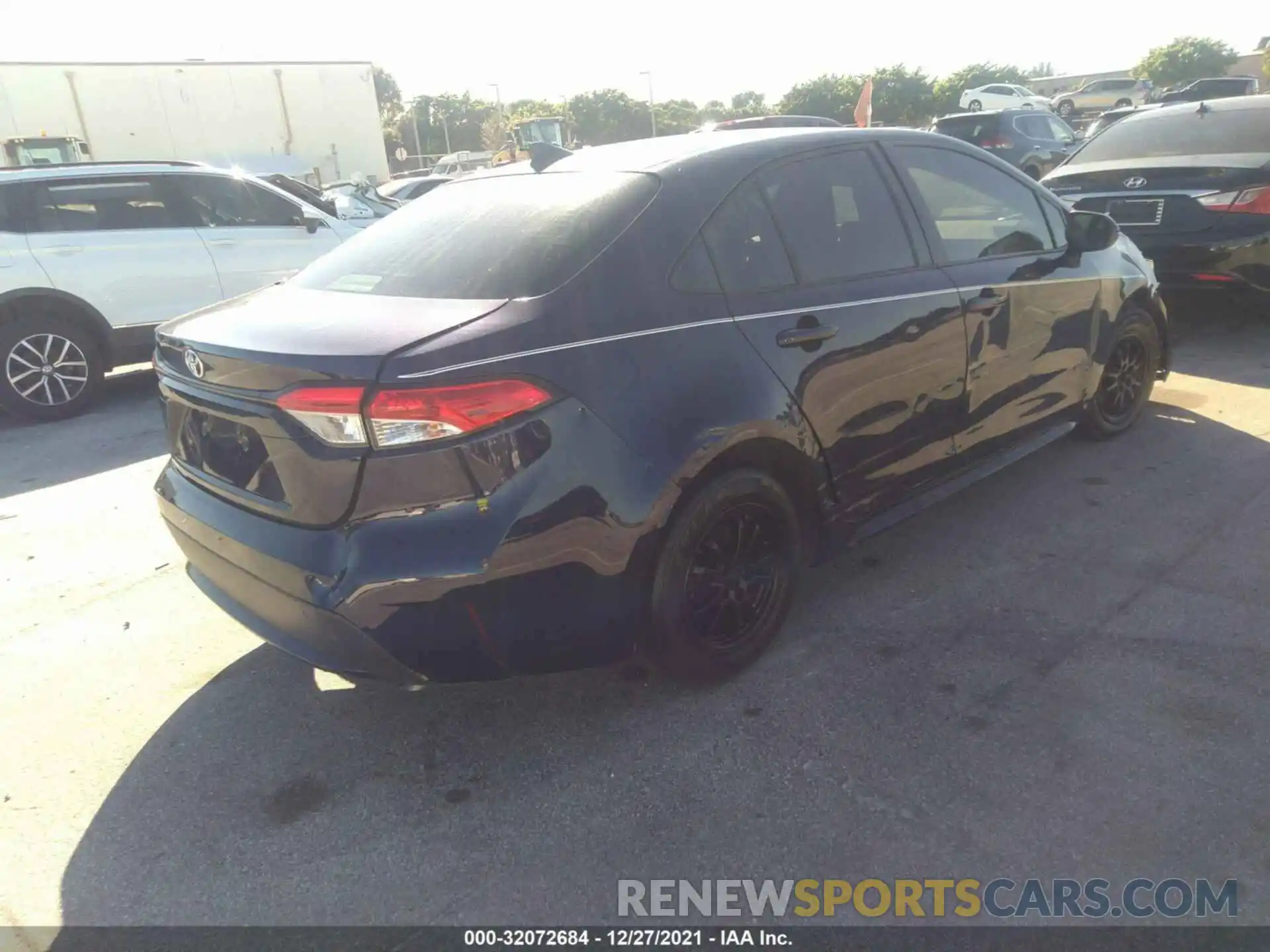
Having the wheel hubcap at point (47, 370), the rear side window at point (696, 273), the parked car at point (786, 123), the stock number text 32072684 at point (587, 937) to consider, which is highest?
the parked car at point (786, 123)

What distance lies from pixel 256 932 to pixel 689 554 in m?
1.45

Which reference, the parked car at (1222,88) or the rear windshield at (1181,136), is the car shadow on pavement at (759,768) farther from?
the parked car at (1222,88)

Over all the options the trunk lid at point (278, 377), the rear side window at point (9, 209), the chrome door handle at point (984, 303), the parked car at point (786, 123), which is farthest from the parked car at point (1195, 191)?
the rear side window at point (9, 209)

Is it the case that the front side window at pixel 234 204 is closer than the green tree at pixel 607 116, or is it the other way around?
the front side window at pixel 234 204

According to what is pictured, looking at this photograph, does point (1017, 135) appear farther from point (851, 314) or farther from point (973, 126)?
point (851, 314)

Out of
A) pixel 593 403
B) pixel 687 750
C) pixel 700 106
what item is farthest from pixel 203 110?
pixel 700 106

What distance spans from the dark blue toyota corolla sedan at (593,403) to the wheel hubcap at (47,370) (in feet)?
14.8

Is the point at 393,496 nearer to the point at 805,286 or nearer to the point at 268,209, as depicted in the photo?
the point at 805,286

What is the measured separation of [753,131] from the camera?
3.39 m

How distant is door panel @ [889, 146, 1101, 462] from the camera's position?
11.9 feet

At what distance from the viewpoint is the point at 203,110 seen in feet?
103

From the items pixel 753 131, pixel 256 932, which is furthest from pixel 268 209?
pixel 256 932

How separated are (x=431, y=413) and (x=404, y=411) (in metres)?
0.06

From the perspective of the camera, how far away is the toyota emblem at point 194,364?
264cm
